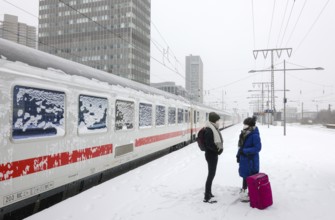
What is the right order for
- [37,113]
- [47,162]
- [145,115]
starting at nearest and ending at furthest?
[37,113]
[47,162]
[145,115]

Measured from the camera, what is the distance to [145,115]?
998 centimetres

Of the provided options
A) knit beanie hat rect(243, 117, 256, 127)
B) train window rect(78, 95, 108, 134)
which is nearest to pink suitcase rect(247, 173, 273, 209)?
knit beanie hat rect(243, 117, 256, 127)

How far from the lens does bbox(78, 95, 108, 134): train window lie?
248 inches

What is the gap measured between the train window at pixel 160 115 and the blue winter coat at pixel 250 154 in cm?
598

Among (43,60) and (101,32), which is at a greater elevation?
(101,32)

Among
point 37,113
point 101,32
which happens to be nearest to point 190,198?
point 37,113

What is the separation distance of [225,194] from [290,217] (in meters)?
1.51

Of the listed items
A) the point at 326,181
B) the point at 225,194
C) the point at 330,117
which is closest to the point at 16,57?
the point at 225,194

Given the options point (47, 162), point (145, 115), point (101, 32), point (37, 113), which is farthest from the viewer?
point (101, 32)

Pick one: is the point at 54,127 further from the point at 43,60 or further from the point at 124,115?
the point at 124,115

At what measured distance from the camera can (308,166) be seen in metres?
9.35

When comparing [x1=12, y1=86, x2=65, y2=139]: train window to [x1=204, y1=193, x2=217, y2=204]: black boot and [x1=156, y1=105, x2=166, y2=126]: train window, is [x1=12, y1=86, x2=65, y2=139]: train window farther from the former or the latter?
[x1=156, y1=105, x2=166, y2=126]: train window

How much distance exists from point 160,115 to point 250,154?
21.3ft

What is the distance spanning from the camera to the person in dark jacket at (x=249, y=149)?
17.5ft
